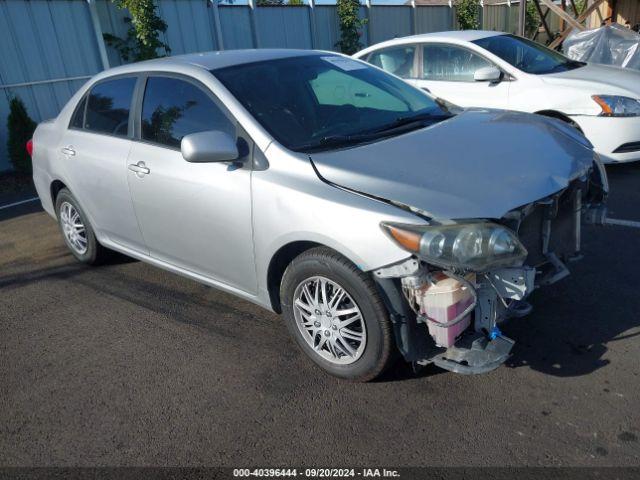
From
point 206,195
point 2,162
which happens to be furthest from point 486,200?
point 2,162

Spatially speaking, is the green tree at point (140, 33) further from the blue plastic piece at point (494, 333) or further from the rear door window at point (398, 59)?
the blue plastic piece at point (494, 333)

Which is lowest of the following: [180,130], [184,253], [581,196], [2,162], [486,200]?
[2,162]

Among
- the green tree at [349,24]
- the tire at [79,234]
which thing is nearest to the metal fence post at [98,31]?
the green tree at [349,24]

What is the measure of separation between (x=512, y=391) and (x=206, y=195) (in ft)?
6.74

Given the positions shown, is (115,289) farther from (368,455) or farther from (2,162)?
(2,162)

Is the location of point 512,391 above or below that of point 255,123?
below

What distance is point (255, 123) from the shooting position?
128 inches

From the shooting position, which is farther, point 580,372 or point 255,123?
point 255,123

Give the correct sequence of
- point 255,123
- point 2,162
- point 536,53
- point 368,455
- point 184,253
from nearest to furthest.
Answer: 1. point 368,455
2. point 255,123
3. point 184,253
4. point 536,53
5. point 2,162

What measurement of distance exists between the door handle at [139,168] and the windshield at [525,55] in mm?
4679

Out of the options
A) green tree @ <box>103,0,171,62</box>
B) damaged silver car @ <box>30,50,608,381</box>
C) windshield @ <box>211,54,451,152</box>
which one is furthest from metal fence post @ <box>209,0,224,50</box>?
windshield @ <box>211,54,451,152</box>

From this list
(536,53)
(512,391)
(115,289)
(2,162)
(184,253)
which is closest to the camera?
(512,391)

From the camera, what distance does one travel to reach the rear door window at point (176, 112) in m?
3.51

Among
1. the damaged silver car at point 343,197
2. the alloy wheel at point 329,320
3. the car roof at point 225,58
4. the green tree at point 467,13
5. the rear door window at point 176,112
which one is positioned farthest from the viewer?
the green tree at point 467,13
